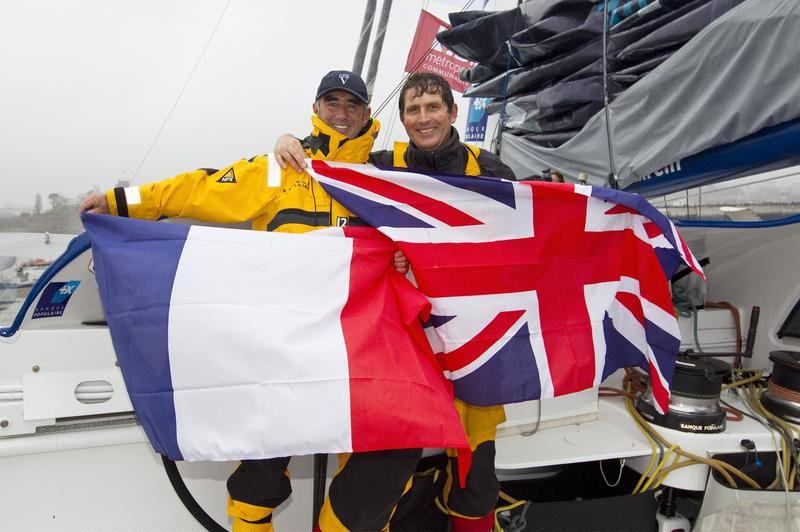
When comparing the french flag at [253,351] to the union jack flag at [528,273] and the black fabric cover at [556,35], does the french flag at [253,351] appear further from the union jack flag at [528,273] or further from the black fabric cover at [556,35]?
the black fabric cover at [556,35]

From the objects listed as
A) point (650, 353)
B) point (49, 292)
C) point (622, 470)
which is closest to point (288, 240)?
point (49, 292)

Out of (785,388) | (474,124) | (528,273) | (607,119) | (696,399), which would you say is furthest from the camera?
(474,124)

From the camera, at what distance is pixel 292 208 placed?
5.18 ft

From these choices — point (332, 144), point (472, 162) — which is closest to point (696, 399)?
point (472, 162)

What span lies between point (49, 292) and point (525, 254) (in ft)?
4.87

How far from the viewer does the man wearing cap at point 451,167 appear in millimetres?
1676

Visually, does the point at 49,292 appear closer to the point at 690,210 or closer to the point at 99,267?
the point at 99,267

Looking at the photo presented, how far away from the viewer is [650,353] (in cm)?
176

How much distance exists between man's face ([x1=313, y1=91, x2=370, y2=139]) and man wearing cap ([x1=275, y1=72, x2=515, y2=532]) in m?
0.15

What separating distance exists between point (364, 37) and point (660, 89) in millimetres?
2467

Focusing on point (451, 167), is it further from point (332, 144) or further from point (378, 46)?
point (378, 46)

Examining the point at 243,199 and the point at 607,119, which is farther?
the point at 607,119

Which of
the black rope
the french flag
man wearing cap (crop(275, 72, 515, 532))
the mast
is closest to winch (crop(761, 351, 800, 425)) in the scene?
man wearing cap (crop(275, 72, 515, 532))

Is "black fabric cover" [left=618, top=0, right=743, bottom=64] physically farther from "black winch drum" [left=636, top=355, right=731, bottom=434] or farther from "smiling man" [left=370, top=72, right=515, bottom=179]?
"black winch drum" [left=636, top=355, right=731, bottom=434]
